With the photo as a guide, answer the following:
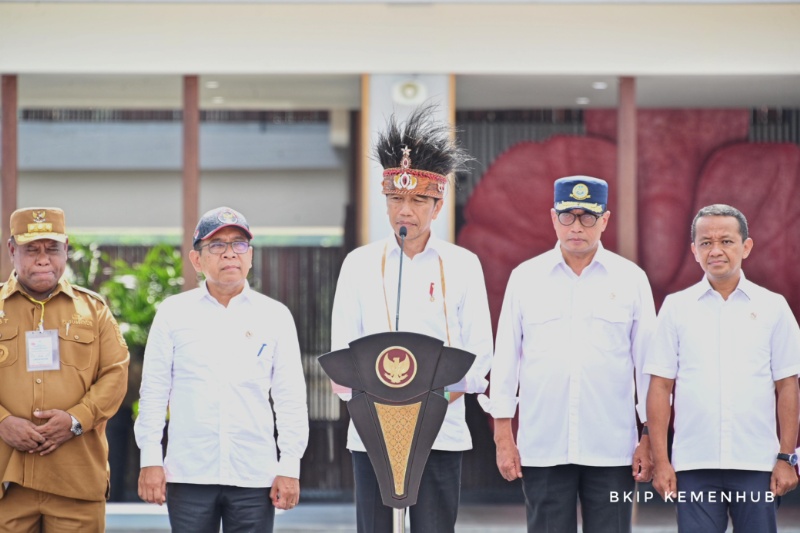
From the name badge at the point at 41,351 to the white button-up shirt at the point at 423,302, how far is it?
43.8 inches

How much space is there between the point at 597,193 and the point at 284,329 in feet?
4.29

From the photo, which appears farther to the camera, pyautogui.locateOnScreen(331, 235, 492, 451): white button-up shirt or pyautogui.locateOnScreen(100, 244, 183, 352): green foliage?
pyautogui.locateOnScreen(100, 244, 183, 352): green foliage

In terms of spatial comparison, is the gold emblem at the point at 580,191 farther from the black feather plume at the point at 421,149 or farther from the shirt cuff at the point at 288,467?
the shirt cuff at the point at 288,467

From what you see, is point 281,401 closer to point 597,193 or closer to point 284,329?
point 284,329

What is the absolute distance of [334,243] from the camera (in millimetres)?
7363

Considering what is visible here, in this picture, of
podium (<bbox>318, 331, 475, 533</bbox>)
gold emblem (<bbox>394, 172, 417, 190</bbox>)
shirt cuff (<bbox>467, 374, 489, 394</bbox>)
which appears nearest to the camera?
podium (<bbox>318, 331, 475, 533</bbox>)

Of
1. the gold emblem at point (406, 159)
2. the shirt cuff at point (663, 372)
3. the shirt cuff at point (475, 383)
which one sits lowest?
the shirt cuff at point (475, 383)

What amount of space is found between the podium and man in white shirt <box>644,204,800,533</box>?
3.91ft

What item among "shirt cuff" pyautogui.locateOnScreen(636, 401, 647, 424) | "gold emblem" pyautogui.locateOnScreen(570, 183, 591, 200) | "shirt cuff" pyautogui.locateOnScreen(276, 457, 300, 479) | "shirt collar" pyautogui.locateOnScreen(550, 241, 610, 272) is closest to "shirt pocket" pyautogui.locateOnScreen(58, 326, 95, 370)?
"shirt cuff" pyautogui.locateOnScreen(276, 457, 300, 479)

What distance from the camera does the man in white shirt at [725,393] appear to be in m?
4.11

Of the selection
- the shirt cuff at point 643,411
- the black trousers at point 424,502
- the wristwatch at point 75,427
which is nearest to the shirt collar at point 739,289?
the shirt cuff at point 643,411

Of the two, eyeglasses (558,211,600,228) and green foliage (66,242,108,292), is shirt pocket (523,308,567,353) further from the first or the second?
green foliage (66,242,108,292)

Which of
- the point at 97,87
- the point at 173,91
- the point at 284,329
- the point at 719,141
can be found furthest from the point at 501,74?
the point at 284,329

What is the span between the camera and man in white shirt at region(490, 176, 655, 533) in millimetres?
4152
